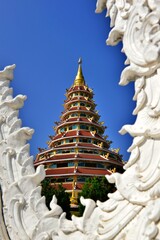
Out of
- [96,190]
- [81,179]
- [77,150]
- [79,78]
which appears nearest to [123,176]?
[96,190]

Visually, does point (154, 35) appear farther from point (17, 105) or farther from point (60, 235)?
point (60, 235)

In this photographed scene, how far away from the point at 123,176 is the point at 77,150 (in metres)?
24.3

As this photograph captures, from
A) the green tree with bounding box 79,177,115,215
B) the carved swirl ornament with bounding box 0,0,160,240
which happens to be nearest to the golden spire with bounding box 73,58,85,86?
the green tree with bounding box 79,177,115,215

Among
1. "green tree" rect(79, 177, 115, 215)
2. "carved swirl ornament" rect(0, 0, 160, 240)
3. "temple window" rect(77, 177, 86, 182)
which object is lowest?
"carved swirl ornament" rect(0, 0, 160, 240)

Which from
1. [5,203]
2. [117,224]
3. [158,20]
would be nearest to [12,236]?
[5,203]

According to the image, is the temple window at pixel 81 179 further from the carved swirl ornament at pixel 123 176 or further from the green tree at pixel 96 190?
the carved swirl ornament at pixel 123 176

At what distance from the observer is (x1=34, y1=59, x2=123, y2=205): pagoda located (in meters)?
25.5

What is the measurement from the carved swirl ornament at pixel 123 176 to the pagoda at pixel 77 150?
2068cm

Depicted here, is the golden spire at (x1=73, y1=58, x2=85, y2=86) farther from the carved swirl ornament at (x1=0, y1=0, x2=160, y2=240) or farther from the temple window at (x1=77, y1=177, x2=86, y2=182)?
the carved swirl ornament at (x1=0, y1=0, x2=160, y2=240)

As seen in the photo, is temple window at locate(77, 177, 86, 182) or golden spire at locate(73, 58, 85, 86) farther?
golden spire at locate(73, 58, 85, 86)

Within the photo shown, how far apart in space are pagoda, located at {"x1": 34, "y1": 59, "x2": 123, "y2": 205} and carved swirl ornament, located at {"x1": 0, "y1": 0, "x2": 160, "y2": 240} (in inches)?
814

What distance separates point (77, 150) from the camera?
26.5m

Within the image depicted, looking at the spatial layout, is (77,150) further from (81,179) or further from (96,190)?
(96,190)

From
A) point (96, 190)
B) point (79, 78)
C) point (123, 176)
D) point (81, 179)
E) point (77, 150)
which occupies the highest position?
point (79, 78)
